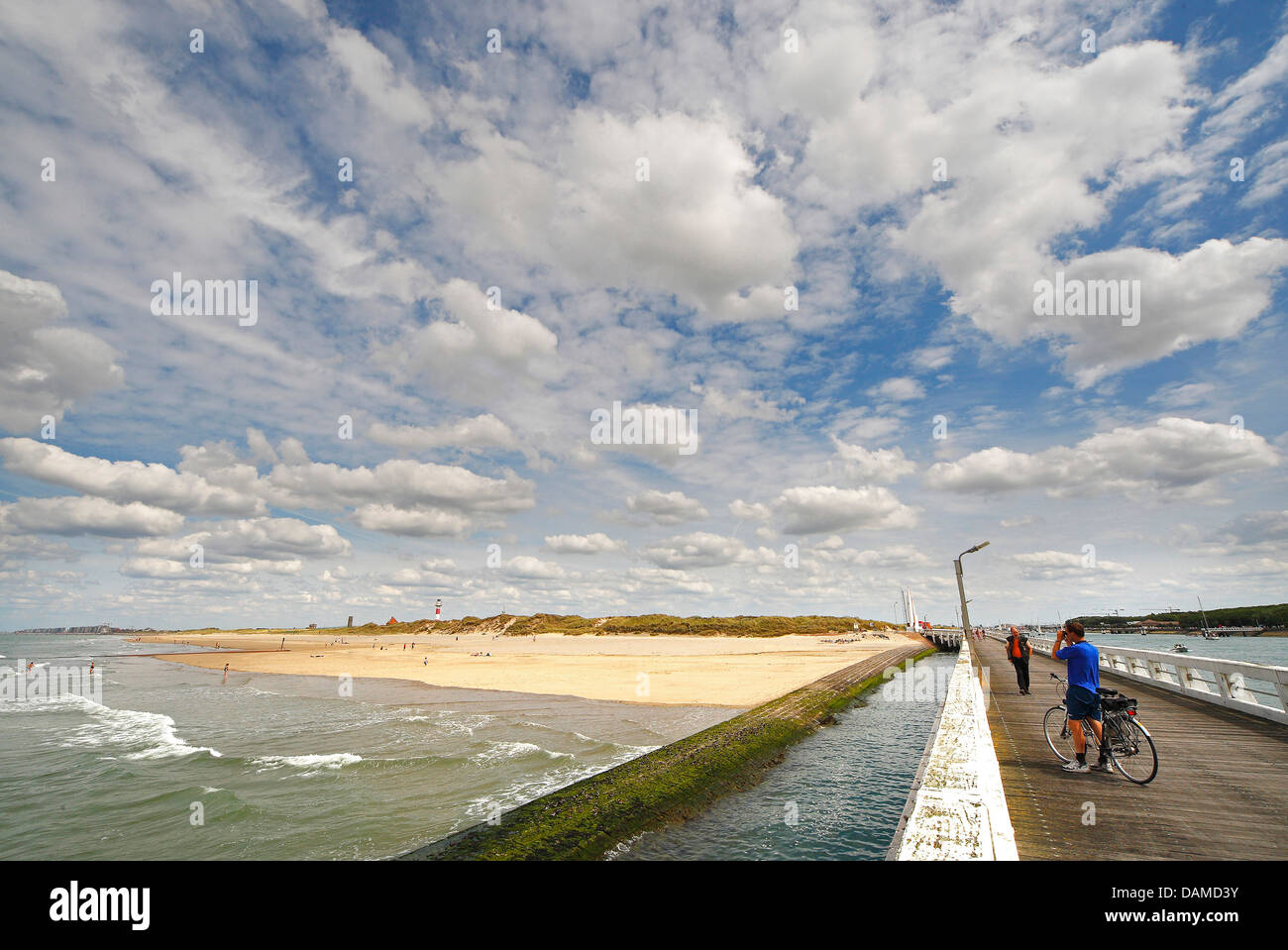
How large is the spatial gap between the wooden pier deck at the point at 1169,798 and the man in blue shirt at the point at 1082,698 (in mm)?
282

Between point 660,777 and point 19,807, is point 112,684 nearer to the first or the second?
point 19,807

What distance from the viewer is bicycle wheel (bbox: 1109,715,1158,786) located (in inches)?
309

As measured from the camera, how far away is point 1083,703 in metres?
8.50

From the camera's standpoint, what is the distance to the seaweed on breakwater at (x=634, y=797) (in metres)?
6.63

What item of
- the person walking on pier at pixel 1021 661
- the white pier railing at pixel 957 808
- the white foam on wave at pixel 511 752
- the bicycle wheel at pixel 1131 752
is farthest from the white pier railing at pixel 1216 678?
the white foam on wave at pixel 511 752

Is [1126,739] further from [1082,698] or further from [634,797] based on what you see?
[634,797]

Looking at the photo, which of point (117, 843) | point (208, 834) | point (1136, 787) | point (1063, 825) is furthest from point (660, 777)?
point (117, 843)

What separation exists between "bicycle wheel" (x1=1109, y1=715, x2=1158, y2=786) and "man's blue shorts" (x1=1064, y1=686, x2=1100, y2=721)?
1.14ft

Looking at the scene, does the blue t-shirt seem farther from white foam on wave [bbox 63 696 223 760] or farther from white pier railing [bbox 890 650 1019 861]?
white foam on wave [bbox 63 696 223 760]

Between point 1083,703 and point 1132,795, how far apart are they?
1.39m

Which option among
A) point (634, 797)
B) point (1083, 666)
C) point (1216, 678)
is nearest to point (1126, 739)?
point (1083, 666)

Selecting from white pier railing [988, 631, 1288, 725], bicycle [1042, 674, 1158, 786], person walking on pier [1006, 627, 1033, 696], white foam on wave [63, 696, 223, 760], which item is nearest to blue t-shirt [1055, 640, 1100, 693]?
bicycle [1042, 674, 1158, 786]

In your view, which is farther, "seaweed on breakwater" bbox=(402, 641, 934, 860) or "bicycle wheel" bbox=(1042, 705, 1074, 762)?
"bicycle wheel" bbox=(1042, 705, 1074, 762)
